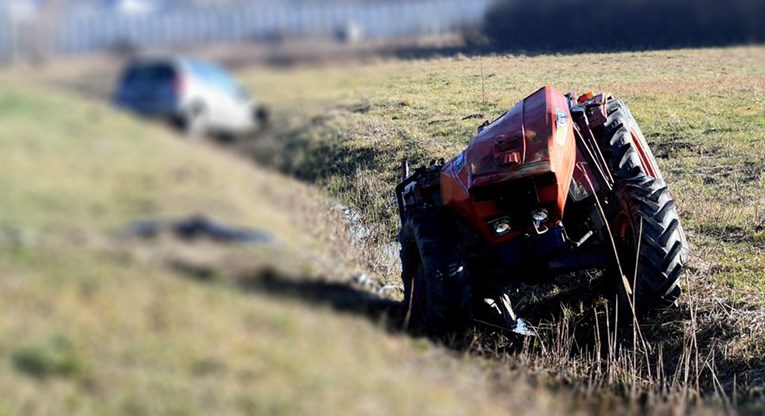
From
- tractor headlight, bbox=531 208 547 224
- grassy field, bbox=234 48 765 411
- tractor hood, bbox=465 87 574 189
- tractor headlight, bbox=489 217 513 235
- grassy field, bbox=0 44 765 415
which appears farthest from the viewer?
grassy field, bbox=234 48 765 411

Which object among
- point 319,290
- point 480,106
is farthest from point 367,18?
point 480,106

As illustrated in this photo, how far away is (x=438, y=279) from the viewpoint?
6902 mm

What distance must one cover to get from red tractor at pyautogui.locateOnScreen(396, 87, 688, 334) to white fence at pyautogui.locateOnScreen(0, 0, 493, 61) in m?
1.86

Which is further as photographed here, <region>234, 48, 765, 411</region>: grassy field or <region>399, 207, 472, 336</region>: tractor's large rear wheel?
<region>234, 48, 765, 411</region>: grassy field

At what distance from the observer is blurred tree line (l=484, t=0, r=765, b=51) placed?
773cm

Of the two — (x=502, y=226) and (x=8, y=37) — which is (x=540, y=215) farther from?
(x=8, y=37)

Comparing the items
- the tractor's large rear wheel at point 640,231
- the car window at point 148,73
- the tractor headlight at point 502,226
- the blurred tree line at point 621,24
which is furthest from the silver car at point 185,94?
the tractor's large rear wheel at point 640,231

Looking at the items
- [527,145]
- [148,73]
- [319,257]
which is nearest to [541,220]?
[527,145]

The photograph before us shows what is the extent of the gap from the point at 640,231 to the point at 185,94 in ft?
11.1

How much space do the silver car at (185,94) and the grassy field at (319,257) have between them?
0.13 metres

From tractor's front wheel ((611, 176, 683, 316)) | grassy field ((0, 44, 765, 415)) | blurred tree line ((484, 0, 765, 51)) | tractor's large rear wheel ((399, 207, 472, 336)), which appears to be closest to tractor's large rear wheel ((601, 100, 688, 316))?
tractor's front wheel ((611, 176, 683, 316))

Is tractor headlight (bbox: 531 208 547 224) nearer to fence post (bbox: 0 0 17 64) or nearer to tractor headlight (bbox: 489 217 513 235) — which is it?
tractor headlight (bbox: 489 217 513 235)

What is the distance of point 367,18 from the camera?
5598 mm

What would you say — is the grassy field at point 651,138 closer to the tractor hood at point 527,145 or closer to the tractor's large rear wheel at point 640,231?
the tractor's large rear wheel at point 640,231
